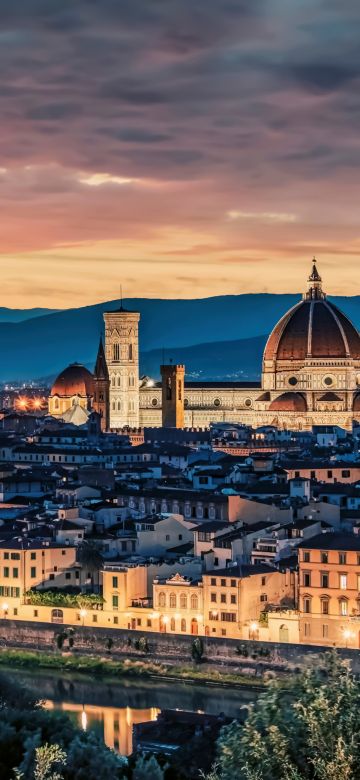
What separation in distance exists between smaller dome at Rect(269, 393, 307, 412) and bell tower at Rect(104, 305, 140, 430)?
26.8 ft

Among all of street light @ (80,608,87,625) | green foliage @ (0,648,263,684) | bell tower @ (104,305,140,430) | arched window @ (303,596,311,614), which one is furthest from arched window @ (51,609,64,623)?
bell tower @ (104,305,140,430)

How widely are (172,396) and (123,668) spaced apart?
65731 millimetres

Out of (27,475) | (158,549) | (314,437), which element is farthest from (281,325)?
(158,549)

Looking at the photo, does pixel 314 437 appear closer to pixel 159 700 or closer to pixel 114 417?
pixel 114 417

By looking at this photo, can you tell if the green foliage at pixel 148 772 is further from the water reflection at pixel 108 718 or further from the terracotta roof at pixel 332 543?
the terracotta roof at pixel 332 543

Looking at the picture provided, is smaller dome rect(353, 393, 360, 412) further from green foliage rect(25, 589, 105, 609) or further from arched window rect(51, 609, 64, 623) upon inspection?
arched window rect(51, 609, 64, 623)

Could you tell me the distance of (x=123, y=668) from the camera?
109ft

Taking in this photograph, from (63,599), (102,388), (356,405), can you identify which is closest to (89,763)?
(63,599)

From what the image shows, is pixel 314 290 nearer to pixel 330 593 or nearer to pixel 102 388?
pixel 102 388

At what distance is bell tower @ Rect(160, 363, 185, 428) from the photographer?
98.2 m

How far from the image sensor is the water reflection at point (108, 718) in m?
28.0

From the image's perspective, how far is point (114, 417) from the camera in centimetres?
10138

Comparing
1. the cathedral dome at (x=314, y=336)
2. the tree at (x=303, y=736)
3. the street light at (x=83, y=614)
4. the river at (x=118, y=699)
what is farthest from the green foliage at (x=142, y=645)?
the cathedral dome at (x=314, y=336)

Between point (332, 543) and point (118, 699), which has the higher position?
point (332, 543)
